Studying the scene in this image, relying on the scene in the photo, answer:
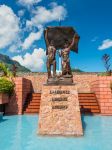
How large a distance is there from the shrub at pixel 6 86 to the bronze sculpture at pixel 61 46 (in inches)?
242

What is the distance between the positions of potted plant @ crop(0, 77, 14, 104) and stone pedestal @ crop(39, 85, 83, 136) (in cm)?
652

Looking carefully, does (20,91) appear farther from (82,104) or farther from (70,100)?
(70,100)

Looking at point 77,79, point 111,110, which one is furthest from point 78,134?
point 77,79

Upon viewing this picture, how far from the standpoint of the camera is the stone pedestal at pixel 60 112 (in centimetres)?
924

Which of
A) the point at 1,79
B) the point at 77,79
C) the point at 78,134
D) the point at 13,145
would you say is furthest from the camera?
the point at 77,79

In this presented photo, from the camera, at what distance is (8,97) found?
55.5ft

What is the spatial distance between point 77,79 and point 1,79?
8.77 metres

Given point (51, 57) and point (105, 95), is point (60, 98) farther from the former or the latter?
point (105, 95)

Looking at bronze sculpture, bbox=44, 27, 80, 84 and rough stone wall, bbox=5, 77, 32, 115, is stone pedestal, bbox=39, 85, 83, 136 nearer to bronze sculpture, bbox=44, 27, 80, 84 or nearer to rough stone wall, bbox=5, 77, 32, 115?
bronze sculpture, bbox=44, 27, 80, 84

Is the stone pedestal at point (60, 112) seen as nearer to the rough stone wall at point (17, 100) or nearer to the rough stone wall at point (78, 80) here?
the rough stone wall at point (17, 100)

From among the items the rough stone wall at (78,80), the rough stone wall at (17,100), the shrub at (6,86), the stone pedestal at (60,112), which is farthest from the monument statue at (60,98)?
the rough stone wall at (78,80)

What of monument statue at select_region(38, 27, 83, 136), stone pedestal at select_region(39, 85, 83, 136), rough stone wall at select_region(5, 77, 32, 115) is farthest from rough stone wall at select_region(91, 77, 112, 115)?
stone pedestal at select_region(39, 85, 83, 136)

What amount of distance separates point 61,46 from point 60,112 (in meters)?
3.43

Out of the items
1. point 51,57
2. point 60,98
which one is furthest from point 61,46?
point 60,98
